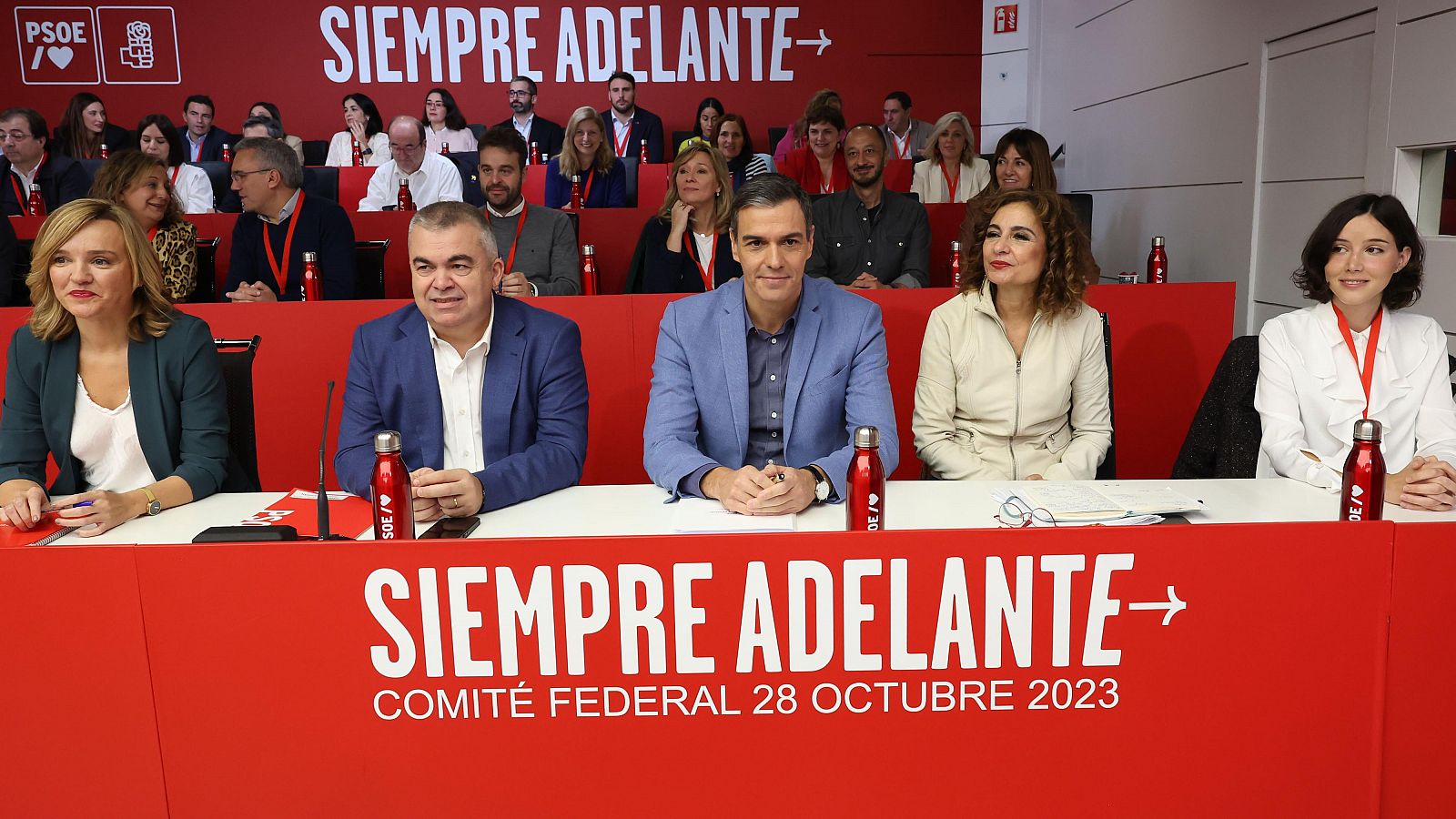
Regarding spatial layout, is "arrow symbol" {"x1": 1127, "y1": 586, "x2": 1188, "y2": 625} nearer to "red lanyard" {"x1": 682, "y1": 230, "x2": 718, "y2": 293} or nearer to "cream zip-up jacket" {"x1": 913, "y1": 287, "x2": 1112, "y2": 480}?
"cream zip-up jacket" {"x1": 913, "y1": 287, "x2": 1112, "y2": 480}

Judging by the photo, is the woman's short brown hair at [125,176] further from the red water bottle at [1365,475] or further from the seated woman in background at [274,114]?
the seated woman in background at [274,114]

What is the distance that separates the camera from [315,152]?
879 cm

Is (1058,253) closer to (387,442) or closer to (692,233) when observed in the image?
(387,442)

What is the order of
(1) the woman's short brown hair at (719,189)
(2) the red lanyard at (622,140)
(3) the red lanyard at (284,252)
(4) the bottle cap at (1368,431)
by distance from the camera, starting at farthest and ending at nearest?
(2) the red lanyard at (622,140) → (1) the woman's short brown hair at (719,189) → (3) the red lanyard at (284,252) → (4) the bottle cap at (1368,431)

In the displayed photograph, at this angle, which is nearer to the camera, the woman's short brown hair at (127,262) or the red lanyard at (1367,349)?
the woman's short brown hair at (127,262)

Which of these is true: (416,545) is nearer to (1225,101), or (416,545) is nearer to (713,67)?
(1225,101)

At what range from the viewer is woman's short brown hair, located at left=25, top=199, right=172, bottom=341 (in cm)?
208

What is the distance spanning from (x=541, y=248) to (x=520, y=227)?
130 millimetres

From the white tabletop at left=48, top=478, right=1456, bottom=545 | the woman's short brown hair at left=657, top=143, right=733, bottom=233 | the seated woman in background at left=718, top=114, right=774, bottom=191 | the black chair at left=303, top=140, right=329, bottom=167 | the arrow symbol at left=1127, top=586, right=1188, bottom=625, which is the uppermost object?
the black chair at left=303, top=140, right=329, bottom=167

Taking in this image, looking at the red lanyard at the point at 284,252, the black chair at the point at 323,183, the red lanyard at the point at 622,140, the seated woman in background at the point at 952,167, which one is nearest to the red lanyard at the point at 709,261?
the red lanyard at the point at 284,252

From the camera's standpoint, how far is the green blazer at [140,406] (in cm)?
210

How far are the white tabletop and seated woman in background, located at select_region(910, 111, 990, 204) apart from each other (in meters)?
4.79

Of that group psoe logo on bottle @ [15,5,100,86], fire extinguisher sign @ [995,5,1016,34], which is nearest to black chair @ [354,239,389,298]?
fire extinguisher sign @ [995,5,1016,34]

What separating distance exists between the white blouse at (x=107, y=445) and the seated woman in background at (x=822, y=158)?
4278 mm
